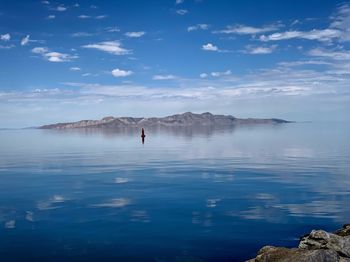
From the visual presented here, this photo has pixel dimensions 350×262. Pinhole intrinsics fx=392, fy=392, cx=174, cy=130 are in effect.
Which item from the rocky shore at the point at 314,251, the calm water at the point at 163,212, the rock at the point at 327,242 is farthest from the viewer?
the calm water at the point at 163,212

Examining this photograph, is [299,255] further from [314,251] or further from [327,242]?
[327,242]

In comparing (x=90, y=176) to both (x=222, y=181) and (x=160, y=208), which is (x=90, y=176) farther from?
(x=160, y=208)

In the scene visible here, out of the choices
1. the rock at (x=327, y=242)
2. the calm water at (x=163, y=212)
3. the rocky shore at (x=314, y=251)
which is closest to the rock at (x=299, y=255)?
the rocky shore at (x=314, y=251)

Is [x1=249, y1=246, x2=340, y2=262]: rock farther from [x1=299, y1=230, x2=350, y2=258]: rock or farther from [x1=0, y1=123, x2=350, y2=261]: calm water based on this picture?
[x1=0, y1=123, x2=350, y2=261]: calm water

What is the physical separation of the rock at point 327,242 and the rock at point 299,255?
2.19 meters

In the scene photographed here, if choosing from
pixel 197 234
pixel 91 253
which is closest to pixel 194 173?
pixel 197 234

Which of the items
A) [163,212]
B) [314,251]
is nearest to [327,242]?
[314,251]

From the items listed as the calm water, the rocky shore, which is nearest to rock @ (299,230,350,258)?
the rocky shore

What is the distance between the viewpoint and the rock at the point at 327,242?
2133 cm

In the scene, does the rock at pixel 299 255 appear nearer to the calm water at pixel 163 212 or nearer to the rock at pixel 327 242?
the rock at pixel 327 242

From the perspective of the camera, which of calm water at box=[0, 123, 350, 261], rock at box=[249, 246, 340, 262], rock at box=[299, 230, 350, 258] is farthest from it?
calm water at box=[0, 123, 350, 261]

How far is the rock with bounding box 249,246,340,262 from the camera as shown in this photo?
1841cm

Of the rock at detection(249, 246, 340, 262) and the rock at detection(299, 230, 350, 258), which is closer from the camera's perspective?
the rock at detection(249, 246, 340, 262)

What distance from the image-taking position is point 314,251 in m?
18.6
